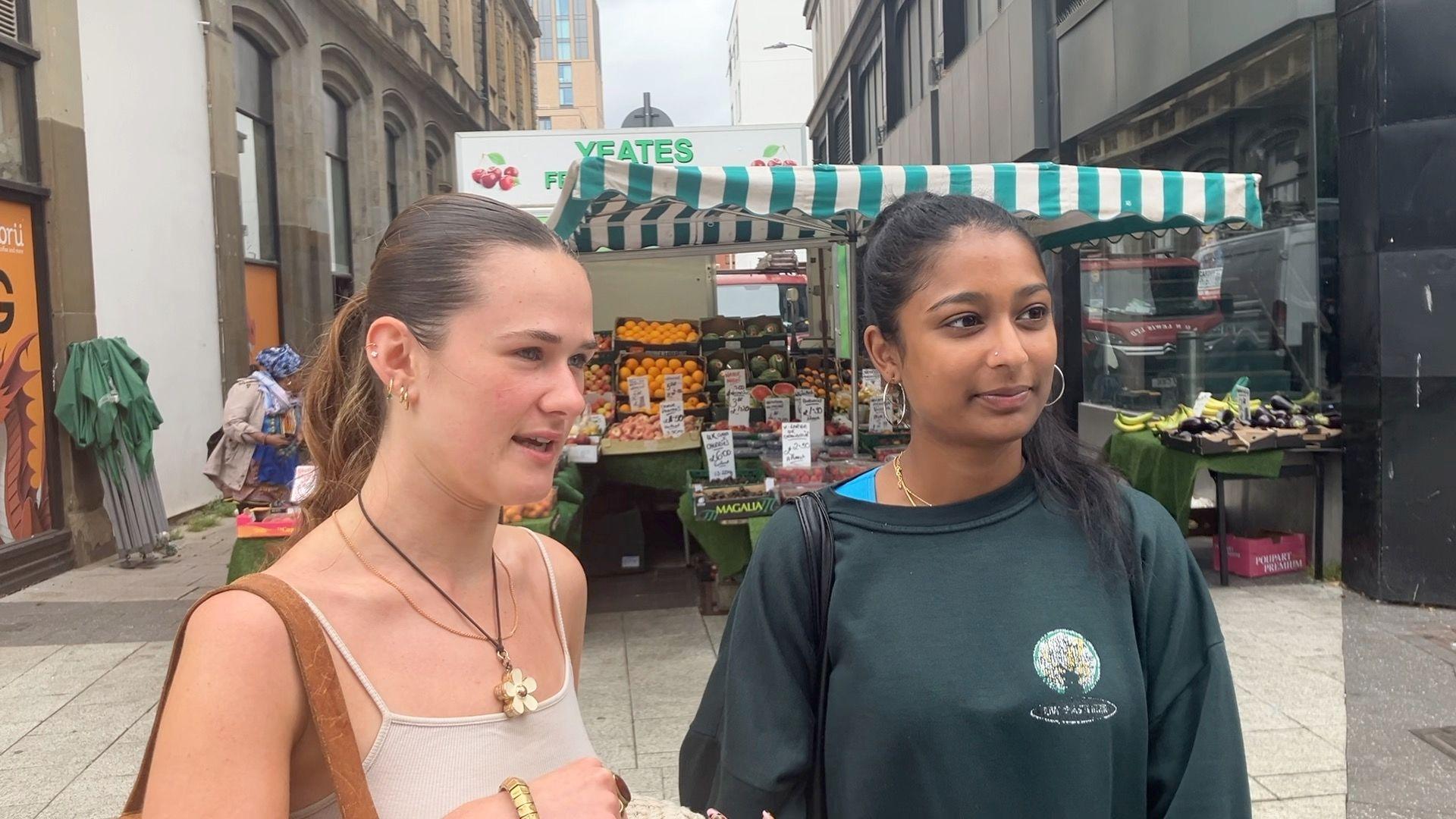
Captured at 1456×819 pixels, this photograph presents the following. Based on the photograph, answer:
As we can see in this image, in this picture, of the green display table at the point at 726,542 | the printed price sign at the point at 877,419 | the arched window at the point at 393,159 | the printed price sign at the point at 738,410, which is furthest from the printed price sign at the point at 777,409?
the arched window at the point at 393,159

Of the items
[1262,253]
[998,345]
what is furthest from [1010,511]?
[1262,253]

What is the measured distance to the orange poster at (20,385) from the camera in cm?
756

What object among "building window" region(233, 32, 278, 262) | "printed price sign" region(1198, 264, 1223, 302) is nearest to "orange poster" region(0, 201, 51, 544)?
"building window" region(233, 32, 278, 262)

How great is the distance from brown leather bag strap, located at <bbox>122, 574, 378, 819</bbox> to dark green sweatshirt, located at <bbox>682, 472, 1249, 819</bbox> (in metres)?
0.71

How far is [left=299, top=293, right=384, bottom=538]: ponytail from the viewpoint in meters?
1.51

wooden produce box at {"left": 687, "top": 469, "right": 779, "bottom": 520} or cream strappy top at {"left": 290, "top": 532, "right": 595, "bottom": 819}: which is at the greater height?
cream strappy top at {"left": 290, "top": 532, "right": 595, "bottom": 819}

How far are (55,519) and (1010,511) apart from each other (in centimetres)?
886

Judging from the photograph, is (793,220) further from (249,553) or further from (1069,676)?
(1069,676)

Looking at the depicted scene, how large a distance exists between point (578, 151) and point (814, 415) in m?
4.75

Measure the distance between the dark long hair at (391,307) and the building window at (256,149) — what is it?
1255cm

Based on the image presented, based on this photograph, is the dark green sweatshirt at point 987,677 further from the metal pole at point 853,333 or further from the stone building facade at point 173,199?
the metal pole at point 853,333

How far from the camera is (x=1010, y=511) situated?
5.49 ft

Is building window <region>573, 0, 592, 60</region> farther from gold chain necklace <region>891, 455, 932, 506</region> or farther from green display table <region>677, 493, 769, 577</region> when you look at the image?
gold chain necklace <region>891, 455, 932, 506</region>

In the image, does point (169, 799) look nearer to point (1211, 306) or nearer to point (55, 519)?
point (55, 519)
